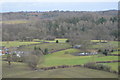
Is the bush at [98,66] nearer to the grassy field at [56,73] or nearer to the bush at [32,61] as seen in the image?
the grassy field at [56,73]

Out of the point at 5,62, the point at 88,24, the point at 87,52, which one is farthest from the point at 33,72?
the point at 88,24

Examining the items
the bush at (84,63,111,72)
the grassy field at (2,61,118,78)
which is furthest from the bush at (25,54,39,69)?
the bush at (84,63,111,72)

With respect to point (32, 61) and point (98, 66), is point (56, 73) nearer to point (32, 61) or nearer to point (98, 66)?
point (32, 61)

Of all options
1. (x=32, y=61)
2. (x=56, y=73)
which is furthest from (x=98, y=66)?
(x=32, y=61)

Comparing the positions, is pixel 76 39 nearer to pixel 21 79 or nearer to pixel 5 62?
pixel 5 62

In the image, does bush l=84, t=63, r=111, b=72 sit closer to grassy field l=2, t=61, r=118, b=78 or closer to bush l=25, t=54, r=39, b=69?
grassy field l=2, t=61, r=118, b=78

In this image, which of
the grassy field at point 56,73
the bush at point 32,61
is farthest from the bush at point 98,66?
the bush at point 32,61

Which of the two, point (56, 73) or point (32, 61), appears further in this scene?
point (32, 61)

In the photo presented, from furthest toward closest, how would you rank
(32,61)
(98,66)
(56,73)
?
(32,61), (98,66), (56,73)
